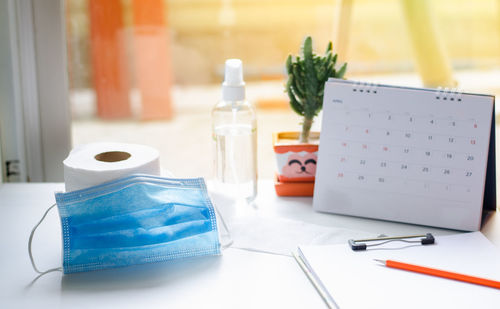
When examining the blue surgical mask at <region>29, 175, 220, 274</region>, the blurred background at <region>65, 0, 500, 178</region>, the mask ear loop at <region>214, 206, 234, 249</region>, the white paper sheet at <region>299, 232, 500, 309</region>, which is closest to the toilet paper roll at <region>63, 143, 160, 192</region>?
the blue surgical mask at <region>29, 175, 220, 274</region>

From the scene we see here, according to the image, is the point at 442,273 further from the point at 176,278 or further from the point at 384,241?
the point at 176,278

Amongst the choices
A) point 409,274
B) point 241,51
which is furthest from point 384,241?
point 241,51

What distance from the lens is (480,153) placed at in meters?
0.75

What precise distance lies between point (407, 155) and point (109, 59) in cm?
86

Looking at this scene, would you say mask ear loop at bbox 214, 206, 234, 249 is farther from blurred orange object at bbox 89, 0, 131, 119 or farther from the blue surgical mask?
blurred orange object at bbox 89, 0, 131, 119

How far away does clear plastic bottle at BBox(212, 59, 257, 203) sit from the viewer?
2.93 ft

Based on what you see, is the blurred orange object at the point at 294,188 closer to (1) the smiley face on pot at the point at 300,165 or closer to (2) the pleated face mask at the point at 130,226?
(1) the smiley face on pot at the point at 300,165

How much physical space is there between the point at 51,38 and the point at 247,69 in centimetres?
53

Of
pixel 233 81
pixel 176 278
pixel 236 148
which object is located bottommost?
pixel 176 278

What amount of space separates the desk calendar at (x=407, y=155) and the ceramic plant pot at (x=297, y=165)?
57mm

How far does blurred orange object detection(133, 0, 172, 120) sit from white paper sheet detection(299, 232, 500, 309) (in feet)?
2.73

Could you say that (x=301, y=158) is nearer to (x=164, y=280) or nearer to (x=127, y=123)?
(x=164, y=280)

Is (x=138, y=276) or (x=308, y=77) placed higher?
(x=308, y=77)

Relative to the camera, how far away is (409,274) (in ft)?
2.07
